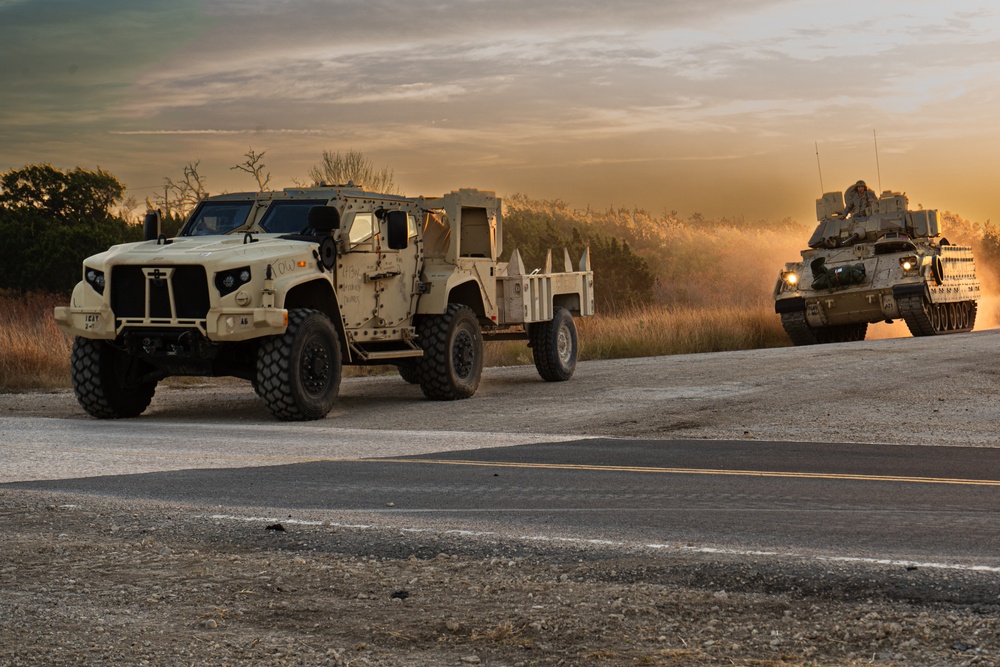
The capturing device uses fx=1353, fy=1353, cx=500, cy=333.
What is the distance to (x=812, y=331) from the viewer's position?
28.5 metres

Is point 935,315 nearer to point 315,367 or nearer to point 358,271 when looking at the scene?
point 358,271

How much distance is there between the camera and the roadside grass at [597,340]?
20.7m

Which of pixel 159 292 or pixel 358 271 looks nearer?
pixel 159 292

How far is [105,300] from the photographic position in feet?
45.8

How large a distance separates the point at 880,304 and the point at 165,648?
2487cm

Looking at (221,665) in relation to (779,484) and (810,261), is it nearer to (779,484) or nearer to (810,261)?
(779,484)

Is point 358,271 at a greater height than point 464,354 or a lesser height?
greater

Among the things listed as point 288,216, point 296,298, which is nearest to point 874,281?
point 288,216

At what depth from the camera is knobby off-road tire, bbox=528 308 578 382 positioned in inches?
734

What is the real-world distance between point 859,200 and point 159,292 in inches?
870

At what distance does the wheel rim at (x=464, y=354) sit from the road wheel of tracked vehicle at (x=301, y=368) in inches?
94.0

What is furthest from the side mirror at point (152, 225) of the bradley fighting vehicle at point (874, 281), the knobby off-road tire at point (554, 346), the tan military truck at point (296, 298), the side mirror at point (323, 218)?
the bradley fighting vehicle at point (874, 281)

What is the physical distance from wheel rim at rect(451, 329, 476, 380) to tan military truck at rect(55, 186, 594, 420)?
2cm

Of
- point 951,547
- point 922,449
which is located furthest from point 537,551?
point 922,449
